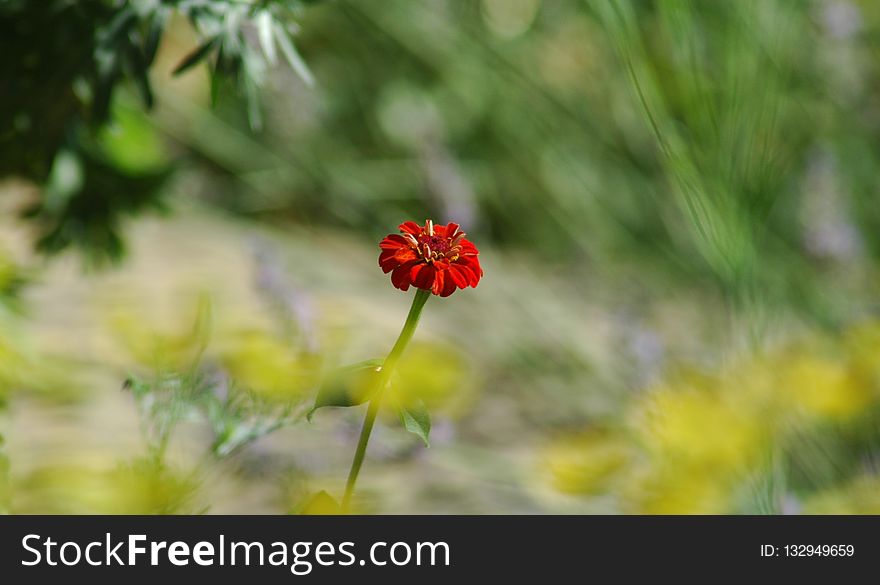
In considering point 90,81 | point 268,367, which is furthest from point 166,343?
point 90,81

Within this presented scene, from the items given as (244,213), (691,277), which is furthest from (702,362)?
(244,213)

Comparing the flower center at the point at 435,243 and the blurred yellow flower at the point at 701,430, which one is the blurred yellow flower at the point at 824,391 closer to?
the blurred yellow flower at the point at 701,430

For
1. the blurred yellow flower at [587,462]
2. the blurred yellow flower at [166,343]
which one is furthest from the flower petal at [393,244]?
the blurred yellow flower at [587,462]

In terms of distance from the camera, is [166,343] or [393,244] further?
[166,343]

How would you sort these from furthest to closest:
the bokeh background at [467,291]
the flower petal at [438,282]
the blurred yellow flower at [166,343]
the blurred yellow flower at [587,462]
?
1. the blurred yellow flower at [587,462]
2. the bokeh background at [467,291]
3. the blurred yellow flower at [166,343]
4. the flower petal at [438,282]

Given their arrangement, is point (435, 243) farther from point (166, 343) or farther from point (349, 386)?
point (166, 343)

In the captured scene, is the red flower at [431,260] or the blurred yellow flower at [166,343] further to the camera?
the blurred yellow flower at [166,343]
